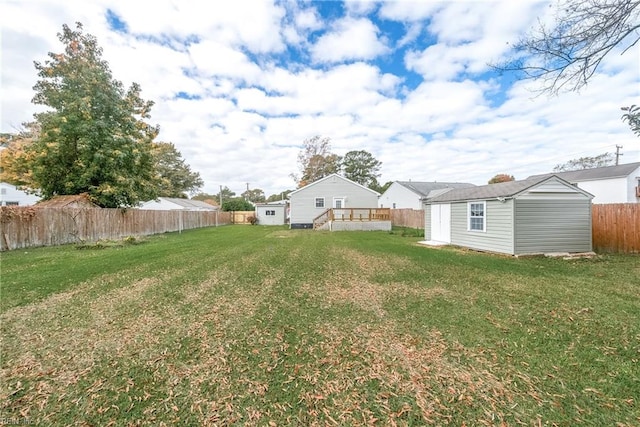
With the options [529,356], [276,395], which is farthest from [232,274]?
[529,356]

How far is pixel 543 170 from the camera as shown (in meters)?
31.3

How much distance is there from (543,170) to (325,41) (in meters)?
33.0

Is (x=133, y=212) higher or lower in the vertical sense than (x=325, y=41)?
lower

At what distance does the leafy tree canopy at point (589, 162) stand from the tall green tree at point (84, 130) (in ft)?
165

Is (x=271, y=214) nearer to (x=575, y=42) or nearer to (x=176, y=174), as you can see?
(x=176, y=174)

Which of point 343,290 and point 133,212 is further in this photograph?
point 133,212

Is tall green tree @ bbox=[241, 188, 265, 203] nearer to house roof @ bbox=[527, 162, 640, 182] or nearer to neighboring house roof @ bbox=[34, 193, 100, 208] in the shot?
neighboring house roof @ bbox=[34, 193, 100, 208]

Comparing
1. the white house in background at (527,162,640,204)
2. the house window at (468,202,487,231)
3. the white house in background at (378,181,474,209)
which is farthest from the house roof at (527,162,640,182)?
the house window at (468,202,487,231)

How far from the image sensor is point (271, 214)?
3194 centimetres

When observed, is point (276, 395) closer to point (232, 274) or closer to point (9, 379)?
point (9, 379)

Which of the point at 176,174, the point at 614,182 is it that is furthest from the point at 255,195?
the point at 614,182

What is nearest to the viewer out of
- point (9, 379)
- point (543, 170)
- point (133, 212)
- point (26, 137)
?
point (9, 379)

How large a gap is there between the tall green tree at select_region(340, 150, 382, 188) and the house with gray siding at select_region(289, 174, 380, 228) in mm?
21789

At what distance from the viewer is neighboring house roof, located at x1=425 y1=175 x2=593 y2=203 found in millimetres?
9406
